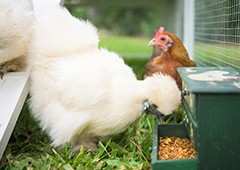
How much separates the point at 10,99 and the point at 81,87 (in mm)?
464

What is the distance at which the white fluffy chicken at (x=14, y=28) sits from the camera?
2655mm

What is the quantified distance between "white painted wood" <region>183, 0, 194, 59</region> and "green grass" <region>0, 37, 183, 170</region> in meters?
2.22

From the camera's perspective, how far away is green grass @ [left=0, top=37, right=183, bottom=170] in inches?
92.7

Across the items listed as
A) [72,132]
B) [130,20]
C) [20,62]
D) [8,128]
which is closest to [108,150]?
[72,132]

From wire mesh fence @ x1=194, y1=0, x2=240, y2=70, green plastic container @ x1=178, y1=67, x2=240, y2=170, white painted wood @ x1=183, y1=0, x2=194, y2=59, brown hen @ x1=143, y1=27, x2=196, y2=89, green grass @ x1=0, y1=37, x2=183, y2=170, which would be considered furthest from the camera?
white painted wood @ x1=183, y1=0, x2=194, y2=59

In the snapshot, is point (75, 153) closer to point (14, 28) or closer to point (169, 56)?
point (14, 28)

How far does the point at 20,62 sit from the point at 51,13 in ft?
1.29

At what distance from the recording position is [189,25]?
5254 millimetres

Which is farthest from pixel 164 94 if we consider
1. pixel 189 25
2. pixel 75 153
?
pixel 189 25

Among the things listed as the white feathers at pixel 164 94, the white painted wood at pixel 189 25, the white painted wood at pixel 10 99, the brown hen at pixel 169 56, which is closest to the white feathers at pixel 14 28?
the white painted wood at pixel 10 99

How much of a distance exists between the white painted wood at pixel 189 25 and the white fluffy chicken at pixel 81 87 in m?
2.49

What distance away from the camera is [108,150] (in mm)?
2730

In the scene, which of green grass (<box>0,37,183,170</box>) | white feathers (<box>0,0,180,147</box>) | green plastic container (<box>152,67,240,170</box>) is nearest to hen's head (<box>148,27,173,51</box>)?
green grass (<box>0,37,183,170</box>)

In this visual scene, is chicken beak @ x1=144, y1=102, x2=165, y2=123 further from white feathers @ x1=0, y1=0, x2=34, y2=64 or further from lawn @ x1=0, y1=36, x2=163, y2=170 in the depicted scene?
white feathers @ x1=0, y1=0, x2=34, y2=64
